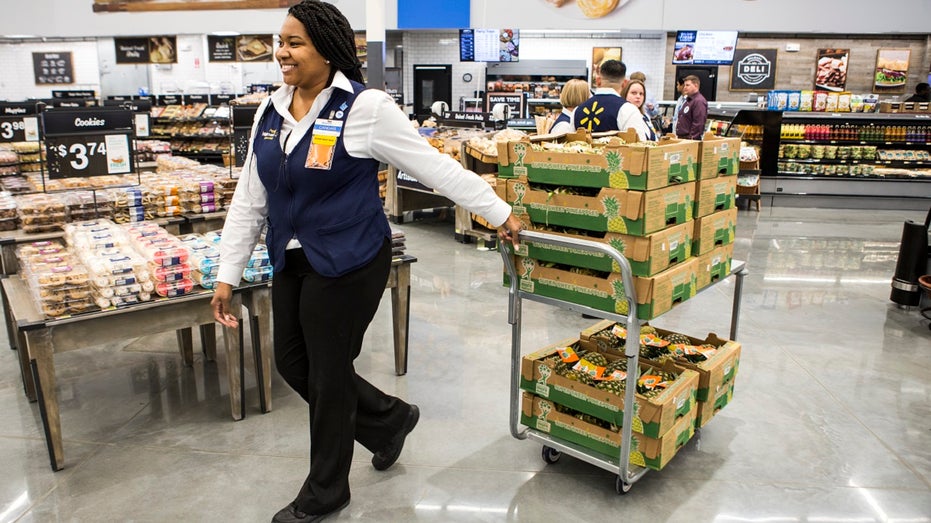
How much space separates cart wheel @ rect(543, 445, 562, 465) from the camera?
316 centimetres

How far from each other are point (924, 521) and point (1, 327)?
18.4 ft

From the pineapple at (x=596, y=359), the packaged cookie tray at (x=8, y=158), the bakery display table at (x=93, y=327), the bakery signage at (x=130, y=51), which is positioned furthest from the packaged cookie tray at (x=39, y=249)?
the bakery signage at (x=130, y=51)

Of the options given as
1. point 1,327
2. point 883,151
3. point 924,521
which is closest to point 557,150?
point 924,521

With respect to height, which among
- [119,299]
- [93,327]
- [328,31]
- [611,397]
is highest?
[328,31]

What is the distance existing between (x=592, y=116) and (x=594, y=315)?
2.80m

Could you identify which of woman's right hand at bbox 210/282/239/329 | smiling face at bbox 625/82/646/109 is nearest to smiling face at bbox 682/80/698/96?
smiling face at bbox 625/82/646/109

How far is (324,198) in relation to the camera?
2.34 meters

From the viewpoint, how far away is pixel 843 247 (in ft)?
26.0

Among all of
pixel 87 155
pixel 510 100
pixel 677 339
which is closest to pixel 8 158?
pixel 87 155

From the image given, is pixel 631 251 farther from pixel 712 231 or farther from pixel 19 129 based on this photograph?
pixel 19 129

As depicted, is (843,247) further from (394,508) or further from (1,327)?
(1,327)

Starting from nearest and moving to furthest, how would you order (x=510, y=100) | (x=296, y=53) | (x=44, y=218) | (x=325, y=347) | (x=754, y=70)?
(x=296, y=53), (x=325, y=347), (x=44, y=218), (x=510, y=100), (x=754, y=70)

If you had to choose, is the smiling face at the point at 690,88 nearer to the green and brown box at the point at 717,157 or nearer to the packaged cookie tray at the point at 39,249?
the green and brown box at the point at 717,157

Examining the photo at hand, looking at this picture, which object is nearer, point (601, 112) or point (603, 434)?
point (603, 434)
